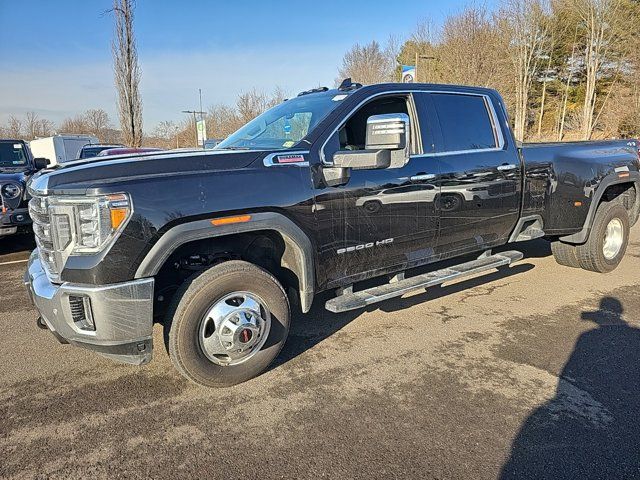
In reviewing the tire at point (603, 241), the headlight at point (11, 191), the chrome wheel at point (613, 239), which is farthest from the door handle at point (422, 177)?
the headlight at point (11, 191)

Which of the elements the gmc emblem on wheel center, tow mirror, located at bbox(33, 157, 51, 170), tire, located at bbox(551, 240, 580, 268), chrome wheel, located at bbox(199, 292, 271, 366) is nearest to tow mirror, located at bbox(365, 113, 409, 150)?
the gmc emblem on wheel center

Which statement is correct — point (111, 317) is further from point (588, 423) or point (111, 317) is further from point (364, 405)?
point (588, 423)

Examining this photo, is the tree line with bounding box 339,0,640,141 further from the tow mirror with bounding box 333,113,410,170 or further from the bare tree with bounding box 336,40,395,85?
the tow mirror with bounding box 333,113,410,170

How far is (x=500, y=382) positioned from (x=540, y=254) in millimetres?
4234

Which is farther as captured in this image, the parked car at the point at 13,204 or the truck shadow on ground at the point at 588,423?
the parked car at the point at 13,204

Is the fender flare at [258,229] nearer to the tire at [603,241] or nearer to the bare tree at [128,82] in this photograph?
the tire at [603,241]

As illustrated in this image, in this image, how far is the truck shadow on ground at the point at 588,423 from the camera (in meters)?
2.39

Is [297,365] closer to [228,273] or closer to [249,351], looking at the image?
[249,351]

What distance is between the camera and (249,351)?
10.6 feet

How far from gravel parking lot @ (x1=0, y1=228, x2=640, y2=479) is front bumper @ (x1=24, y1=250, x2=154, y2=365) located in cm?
45

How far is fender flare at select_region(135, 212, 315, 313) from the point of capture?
9.14 feet

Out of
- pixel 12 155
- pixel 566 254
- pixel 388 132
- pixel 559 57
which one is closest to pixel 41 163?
pixel 12 155

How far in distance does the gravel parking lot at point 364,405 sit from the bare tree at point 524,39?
29070 mm

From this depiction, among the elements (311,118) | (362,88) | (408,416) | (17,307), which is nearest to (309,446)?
(408,416)
